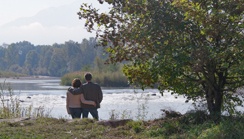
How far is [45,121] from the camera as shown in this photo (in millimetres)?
8055

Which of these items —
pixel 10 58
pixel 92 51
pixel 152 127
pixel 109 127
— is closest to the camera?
pixel 152 127

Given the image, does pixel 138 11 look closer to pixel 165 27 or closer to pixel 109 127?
pixel 165 27

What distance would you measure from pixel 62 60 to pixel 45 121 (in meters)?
125

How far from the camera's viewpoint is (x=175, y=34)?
265 inches

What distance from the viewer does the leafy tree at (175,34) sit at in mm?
6410

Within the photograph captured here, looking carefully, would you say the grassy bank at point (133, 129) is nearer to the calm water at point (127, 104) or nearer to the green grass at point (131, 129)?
the green grass at point (131, 129)

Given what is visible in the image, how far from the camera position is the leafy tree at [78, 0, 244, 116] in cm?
641

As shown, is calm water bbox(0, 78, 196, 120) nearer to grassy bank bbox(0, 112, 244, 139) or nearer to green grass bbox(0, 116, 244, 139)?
grassy bank bbox(0, 112, 244, 139)

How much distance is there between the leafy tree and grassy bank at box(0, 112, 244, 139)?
2.81 ft

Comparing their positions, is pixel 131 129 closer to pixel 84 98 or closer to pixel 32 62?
pixel 84 98

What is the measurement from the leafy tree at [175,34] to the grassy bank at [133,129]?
857mm

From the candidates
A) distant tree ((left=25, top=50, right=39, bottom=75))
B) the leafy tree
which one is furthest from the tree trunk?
distant tree ((left=25, top=50, right=39, bottom=75))

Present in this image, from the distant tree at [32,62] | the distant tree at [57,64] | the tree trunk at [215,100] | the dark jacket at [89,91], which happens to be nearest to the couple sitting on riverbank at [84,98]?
the dark jacket at [89,91]

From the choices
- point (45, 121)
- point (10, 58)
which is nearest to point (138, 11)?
point (45, 121)
